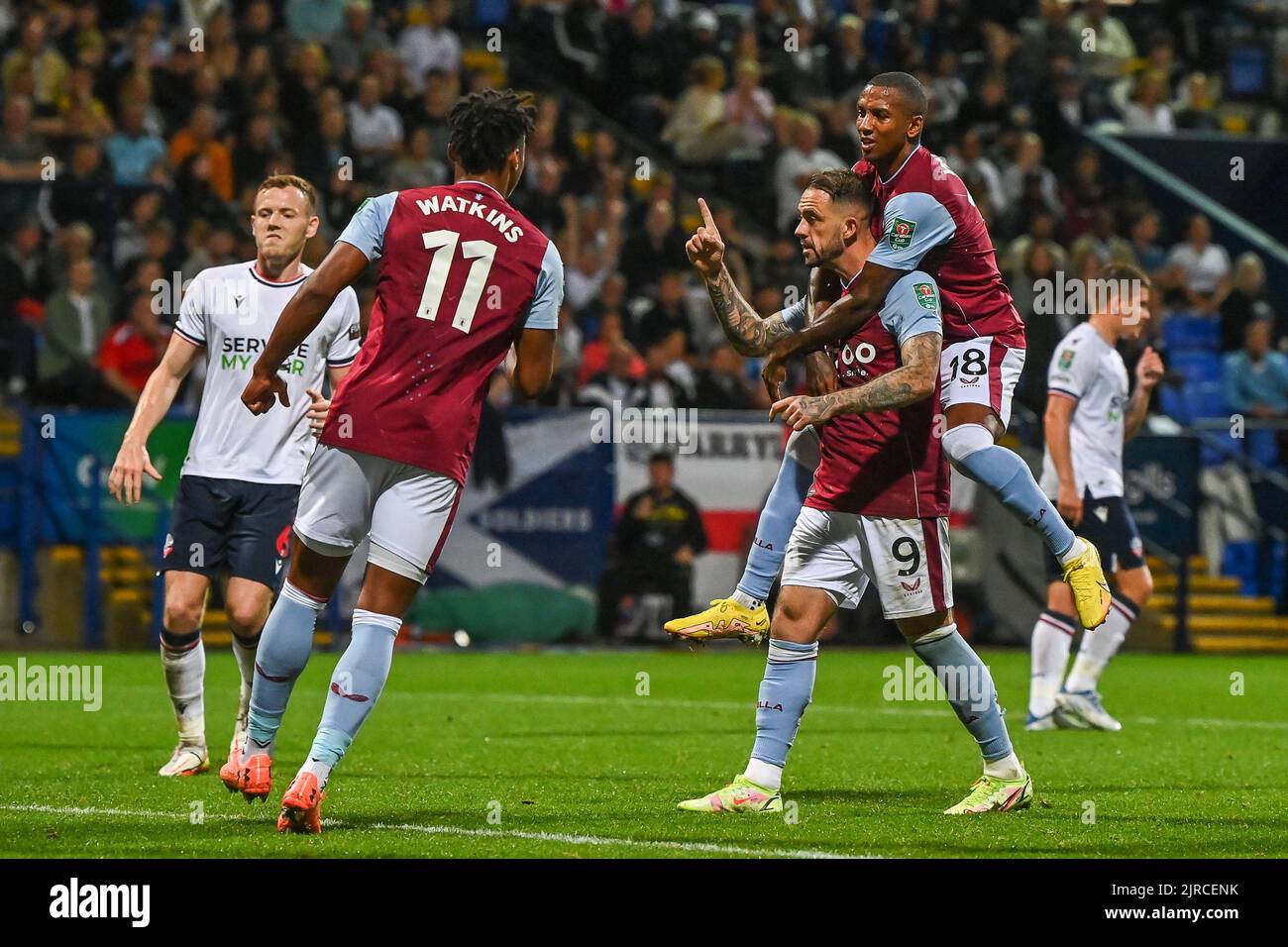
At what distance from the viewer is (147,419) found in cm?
854

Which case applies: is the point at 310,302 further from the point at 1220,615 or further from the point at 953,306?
the point at 1220,615

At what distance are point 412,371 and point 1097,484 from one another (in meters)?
6.29

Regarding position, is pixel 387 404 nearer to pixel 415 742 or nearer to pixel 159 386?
pixel 159 386

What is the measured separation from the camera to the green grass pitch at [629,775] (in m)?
6.86

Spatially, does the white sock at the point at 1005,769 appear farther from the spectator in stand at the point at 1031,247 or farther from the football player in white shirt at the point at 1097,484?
the spectator in stand at the point at 1031,247

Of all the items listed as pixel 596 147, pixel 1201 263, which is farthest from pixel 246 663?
pixel 1201 263

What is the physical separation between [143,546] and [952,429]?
37.9 feet

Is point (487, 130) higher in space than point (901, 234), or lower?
higher

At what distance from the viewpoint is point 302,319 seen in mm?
6785

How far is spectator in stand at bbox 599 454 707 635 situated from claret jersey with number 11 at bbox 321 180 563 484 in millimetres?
12001

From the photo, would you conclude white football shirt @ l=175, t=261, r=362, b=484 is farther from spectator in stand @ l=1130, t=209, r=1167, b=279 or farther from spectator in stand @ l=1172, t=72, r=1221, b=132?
spectator in stand @ l=1172, t=72, r=1221, b=132

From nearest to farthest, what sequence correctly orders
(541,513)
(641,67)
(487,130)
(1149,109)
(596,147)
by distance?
(487,130)
(541,513)
(596,147)
(641,67)
(1149,109)

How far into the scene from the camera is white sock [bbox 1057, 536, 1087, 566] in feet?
26.7

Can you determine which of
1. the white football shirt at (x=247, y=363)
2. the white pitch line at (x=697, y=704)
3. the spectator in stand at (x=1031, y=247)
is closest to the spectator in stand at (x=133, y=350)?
the white pitch line at (x=697, y=704)
